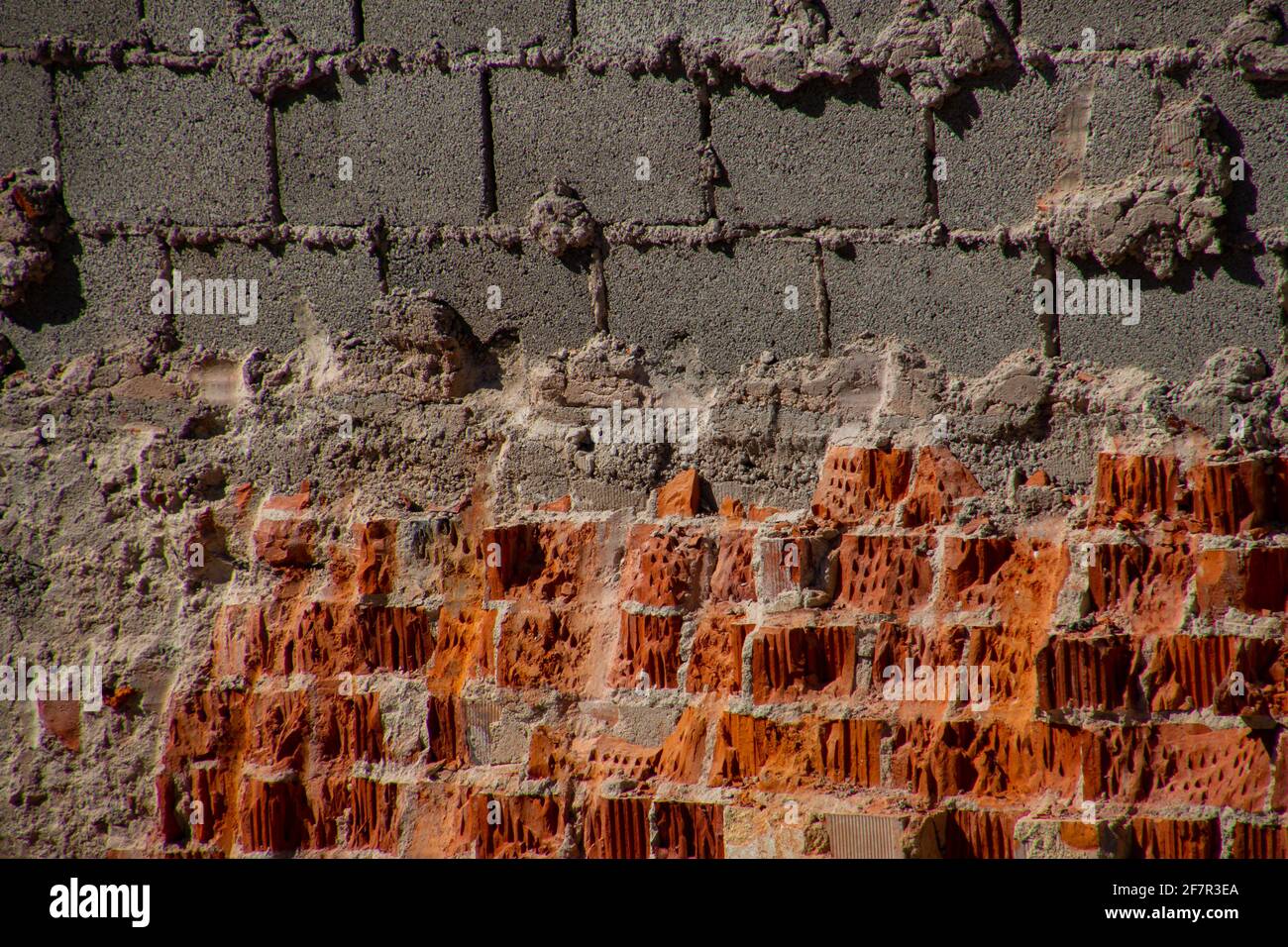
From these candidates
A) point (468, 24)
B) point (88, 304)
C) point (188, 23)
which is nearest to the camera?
point (468, 24)

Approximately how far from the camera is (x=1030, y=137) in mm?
3008

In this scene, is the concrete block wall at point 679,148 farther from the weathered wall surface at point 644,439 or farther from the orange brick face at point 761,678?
the orange brick face at point 761,678

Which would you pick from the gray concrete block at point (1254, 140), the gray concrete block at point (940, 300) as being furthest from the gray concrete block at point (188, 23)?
the gray concrete block at point (1254, 140)

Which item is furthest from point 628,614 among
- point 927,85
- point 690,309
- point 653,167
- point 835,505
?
point 927,85

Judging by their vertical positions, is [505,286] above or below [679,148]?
below

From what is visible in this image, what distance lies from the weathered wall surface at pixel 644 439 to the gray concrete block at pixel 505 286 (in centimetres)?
1

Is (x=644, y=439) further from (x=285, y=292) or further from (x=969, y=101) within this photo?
(x=969, y=101)

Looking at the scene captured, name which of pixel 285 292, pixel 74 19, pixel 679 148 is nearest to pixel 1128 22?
pixel 679 148

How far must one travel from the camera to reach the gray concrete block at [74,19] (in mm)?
3357

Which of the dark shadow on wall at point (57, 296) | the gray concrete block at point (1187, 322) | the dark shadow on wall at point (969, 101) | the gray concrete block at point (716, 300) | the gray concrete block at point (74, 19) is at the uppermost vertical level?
the gray concrete block at point (74, 19)

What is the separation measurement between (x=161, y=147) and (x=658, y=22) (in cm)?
155

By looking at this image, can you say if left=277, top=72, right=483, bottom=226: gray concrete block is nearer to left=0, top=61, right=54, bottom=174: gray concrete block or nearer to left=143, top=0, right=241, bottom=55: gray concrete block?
left=143, top=0, right=241, bottom=55: gray concrete block

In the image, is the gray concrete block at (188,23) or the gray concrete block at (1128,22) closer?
the gray concrete block at (1128,22)

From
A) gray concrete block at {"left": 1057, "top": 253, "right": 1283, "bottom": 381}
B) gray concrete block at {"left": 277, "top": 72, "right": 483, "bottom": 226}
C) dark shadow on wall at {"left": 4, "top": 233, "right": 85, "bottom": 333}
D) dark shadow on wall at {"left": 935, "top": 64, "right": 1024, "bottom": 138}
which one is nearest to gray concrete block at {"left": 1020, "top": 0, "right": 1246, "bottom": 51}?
dark shadow on wall at {"left": 935, "top": 64, "right": 1024, "bottom": 138}
